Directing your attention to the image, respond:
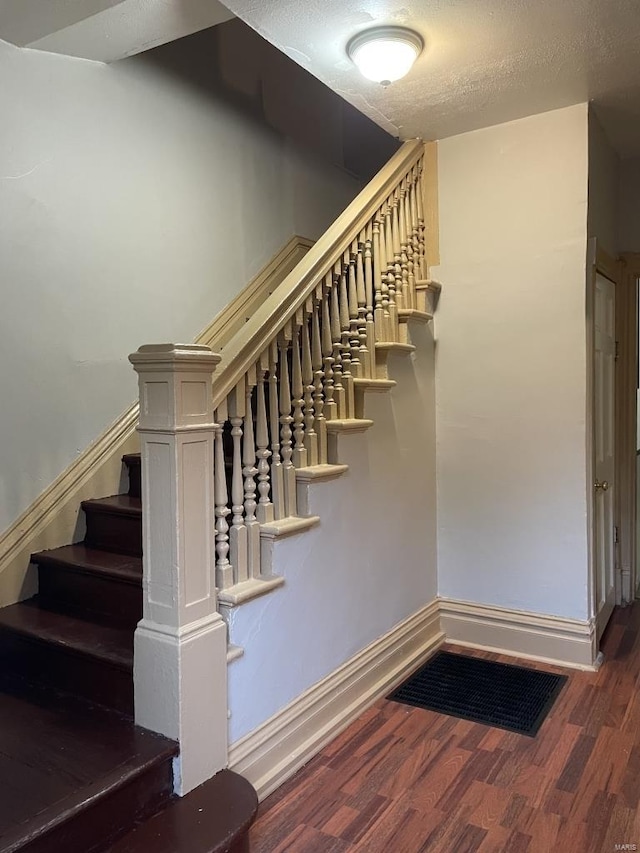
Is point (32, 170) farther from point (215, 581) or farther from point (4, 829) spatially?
point (4, 829)

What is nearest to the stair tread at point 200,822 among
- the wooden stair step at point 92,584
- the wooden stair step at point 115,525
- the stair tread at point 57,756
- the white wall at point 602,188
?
the stair tread at point 57,756

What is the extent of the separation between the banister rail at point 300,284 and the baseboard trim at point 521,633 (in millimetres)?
1908

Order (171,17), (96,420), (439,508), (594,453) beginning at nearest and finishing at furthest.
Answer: (171,17)
(96,420)
(594,453)
(439,508)

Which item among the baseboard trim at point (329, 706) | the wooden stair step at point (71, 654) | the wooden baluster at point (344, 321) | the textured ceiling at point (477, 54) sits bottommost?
the baseboard trim at point (329, 706)

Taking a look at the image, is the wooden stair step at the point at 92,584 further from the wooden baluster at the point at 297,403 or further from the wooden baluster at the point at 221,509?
the wooden baluster at the point at 297,403

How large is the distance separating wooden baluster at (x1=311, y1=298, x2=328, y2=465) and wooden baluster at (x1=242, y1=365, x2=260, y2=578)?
15.4 inches

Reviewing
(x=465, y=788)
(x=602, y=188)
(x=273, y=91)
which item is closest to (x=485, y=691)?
(x=465, y=788)

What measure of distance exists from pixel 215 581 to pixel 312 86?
3.58 meters

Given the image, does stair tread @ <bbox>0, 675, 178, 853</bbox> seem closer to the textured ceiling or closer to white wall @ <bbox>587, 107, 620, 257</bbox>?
the textured ceiling

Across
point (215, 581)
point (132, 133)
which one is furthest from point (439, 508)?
point (132, 133)

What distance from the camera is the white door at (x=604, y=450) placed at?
10.9 feet

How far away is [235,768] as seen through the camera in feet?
6.93

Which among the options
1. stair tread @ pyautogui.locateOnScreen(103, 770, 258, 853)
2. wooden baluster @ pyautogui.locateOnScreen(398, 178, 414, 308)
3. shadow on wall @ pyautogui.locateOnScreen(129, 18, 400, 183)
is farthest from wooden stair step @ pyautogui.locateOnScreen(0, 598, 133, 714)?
shadow on wall @ pyautogui.locateOnScreen(129, 18, 400, 183)

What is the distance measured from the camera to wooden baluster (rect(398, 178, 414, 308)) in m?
3.14
